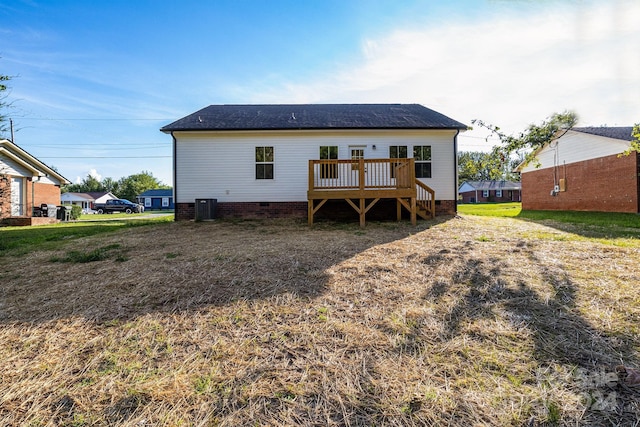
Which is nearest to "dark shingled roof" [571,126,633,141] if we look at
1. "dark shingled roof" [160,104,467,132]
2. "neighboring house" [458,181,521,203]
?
"dark shingled roof" [160,104,467,132]

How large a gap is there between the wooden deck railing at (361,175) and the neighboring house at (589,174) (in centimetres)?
561

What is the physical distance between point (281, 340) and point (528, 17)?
958cm

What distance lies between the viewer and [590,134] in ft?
48.1

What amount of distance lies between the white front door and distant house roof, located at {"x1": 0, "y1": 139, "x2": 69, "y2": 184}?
92 cm

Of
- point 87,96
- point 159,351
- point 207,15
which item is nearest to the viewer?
point 159,351

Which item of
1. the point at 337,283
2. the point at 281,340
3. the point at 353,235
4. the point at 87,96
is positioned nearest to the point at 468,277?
the point at 337,283

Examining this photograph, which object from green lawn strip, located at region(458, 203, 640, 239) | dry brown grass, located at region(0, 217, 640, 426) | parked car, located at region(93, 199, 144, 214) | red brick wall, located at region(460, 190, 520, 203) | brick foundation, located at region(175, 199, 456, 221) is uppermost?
red brick wall, located at region(460, 190, 520, 203)

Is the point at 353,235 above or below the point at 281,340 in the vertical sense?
above

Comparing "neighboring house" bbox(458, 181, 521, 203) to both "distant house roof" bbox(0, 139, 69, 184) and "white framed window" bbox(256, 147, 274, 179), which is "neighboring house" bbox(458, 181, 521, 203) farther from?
"distant house roof" bbox(0, 139, 69, 184)

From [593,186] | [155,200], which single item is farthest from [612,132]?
[155,200]

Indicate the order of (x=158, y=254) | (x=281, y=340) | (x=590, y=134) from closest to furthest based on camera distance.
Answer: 1. (x=281, y=340)
2. (x=158, y=254)
3. (x=590, y=134)

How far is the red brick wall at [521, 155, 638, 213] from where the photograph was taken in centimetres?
1283

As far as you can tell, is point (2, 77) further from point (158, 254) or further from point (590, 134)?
point (590, 134)

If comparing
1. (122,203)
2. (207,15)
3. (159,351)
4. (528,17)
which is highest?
(207,15)
